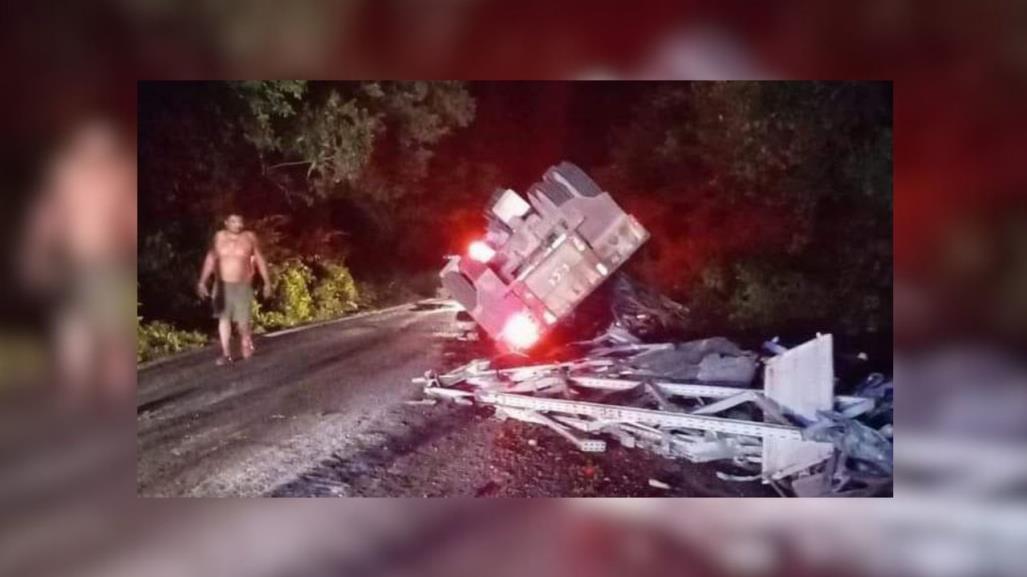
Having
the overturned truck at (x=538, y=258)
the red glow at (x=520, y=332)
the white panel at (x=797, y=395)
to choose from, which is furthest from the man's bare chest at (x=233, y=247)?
the white panel at (x=797, y=395)

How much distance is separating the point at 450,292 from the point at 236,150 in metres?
0.64

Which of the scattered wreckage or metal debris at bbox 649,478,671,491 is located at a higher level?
the scattered wreckage

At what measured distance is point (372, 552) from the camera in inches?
89.0

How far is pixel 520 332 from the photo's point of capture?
228cm

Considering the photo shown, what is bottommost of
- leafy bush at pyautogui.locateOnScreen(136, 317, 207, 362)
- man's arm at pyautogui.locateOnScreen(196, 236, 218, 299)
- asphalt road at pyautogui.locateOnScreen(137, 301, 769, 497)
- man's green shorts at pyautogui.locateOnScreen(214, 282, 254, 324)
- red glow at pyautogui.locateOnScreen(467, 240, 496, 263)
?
asphalt road at pyautogui.locateOnScreen(137, 301, 769, 497)

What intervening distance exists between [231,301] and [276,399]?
0.27 meters

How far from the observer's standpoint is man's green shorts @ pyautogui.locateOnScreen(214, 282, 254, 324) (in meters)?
2.27

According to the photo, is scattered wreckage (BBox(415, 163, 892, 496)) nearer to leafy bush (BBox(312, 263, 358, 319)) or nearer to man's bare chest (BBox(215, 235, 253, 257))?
leafy bush (BBox(312, 263, 358, 319))

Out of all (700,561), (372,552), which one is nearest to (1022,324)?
(700,561)

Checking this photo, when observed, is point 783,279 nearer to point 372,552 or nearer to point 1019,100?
point 1019,100

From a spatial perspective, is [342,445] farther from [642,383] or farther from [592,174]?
[592,174]

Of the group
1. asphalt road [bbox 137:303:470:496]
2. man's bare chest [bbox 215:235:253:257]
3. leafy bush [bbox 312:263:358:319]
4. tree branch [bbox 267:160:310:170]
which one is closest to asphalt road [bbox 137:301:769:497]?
asphalt road [bbox 137:303:470:496]

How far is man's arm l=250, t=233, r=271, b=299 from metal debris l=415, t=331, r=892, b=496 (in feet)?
1.48

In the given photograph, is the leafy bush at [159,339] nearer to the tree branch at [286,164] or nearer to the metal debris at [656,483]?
the tree branch at [286,164]
